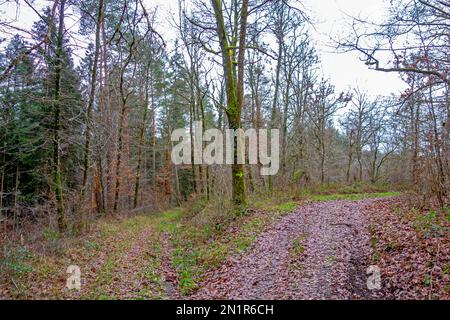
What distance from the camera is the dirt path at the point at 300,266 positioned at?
16.0ft

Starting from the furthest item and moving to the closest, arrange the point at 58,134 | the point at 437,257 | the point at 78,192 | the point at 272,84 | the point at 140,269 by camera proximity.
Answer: the point at 272,84, the point at 78,192, the point at 58,134, the point at 140,269, the point at 437,257

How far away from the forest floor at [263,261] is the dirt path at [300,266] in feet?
0.07

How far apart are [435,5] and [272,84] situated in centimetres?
1174

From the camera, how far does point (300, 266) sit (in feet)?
18.9

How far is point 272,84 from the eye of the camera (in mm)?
18984

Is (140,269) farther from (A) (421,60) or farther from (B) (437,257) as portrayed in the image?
(A) (421,60)

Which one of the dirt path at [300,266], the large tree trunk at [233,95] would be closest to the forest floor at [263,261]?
the dirt path at [300,266]

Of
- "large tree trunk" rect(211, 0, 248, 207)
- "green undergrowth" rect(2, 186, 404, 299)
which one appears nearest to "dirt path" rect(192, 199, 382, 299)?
"green undergrowth" rect(2, 186, 404, 299)

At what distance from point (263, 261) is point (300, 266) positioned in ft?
2.93

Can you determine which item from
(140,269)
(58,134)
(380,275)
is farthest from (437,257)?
(58,134)

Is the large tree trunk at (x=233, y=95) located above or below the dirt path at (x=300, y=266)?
above

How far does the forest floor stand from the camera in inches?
191

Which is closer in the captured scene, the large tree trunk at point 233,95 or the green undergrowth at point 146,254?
the green undergrowth at point 146,254

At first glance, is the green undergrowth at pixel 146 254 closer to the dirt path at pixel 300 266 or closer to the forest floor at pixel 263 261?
the forest floor at pixel 263 261
